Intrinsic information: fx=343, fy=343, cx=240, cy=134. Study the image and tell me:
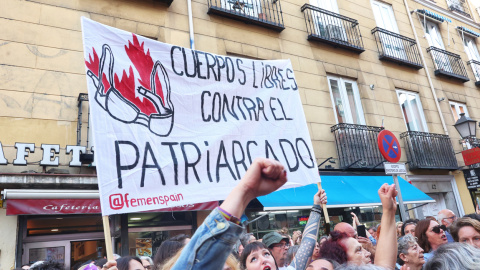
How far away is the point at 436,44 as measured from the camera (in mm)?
14734

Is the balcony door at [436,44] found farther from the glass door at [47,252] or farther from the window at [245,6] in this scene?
the glass door at [47,252]

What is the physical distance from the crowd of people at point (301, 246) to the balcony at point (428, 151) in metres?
6.44

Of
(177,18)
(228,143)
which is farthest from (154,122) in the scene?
(177,18)

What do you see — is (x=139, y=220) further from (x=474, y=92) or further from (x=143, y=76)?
(x=474, y=92)

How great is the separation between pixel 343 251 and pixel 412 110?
10845 millimetres

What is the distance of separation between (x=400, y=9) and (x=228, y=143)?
13.0m

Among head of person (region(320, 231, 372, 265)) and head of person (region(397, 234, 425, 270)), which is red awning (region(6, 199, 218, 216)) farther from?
head of person (region(397, 234, 425, 270))

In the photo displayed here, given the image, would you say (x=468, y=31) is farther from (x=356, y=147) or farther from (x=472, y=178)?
(x=356, y=147)

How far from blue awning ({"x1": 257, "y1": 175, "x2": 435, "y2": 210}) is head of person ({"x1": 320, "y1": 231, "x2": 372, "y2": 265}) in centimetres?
343

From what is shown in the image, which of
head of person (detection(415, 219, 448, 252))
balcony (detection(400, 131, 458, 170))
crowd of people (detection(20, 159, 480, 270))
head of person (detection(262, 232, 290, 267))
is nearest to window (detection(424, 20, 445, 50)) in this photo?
balcony (detection(400, 131, 458, 170))

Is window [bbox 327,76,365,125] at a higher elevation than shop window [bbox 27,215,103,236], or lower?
higher

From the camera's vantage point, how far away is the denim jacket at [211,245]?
3.69 ft

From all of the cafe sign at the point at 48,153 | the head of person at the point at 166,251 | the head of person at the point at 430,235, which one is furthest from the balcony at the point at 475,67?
the head of person at the point at 166,251

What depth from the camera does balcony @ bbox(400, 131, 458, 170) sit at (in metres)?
10.9
